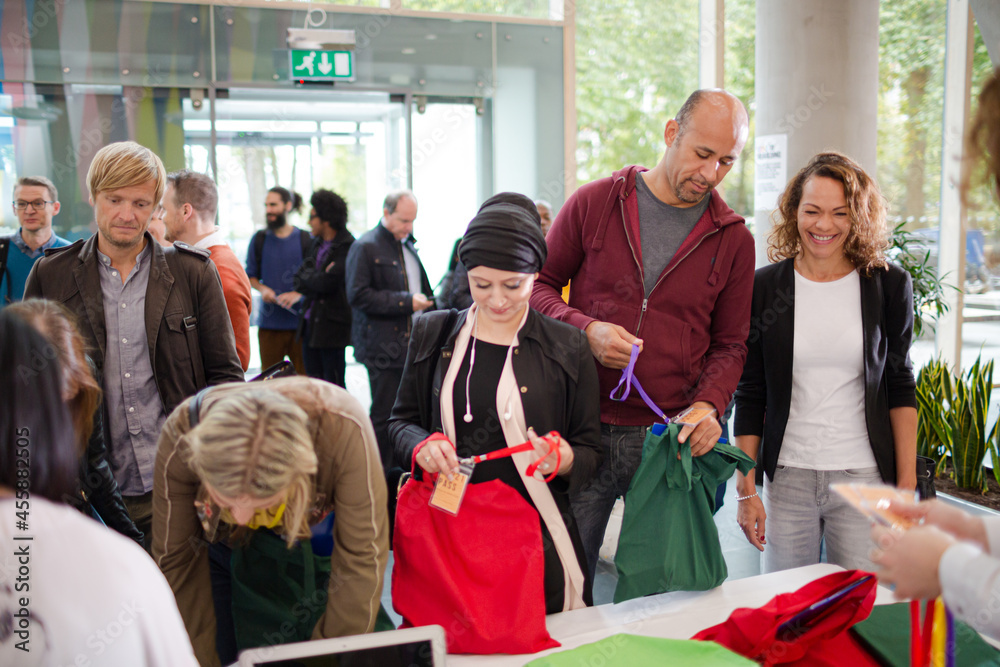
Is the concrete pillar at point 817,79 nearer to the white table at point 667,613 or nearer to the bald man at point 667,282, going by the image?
the bald man at point 667,282

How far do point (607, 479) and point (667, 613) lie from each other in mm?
368

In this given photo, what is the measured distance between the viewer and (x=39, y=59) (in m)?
5.51

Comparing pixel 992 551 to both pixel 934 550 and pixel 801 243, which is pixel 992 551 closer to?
pixel 934 550

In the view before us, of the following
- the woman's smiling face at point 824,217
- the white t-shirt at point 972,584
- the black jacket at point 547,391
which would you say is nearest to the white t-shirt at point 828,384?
the woman's smiling face at point 824,217

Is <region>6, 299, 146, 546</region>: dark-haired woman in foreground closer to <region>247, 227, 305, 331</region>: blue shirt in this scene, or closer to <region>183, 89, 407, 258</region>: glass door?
<region>247, 227, 305, 331</region>: blue shirt

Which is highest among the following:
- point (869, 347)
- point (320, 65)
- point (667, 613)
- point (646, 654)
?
point (320, 65)

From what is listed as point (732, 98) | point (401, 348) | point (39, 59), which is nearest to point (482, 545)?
point (732, 98)

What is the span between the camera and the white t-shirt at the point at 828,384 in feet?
6.53

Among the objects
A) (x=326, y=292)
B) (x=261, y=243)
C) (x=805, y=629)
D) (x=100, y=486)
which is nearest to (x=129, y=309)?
(x=100, y=486)

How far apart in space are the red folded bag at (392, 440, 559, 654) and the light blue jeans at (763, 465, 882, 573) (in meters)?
0.83

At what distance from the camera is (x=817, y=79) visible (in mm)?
4789

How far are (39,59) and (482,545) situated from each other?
578cm

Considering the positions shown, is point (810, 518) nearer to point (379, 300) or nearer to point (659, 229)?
point (659, 229)

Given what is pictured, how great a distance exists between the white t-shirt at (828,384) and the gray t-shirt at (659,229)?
0.40 m
